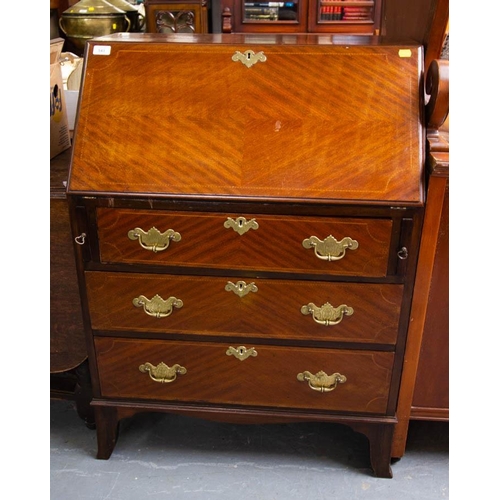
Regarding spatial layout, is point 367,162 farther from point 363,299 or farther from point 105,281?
Result: point 105,281

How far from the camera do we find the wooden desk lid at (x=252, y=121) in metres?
1.51

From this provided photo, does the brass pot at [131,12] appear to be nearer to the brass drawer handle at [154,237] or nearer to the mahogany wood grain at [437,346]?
the brass drawer handle at [154,237]

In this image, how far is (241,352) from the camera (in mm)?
1697

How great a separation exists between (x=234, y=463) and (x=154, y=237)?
842 mm

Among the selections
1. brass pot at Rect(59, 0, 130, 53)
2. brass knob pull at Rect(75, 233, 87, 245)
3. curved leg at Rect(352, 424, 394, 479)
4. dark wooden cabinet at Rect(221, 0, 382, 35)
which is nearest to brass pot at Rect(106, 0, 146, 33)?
brass pot at Rect(59, 0, 130, 53)

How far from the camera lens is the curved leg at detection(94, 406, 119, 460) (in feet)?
6.02

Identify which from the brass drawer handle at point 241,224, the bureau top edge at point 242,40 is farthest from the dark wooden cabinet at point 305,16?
the brass drawer handle at point 241,224

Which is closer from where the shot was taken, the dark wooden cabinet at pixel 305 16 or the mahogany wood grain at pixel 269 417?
the mahogany wood grain at pixel 269 417

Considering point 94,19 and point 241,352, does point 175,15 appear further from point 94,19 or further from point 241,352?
point 241,352

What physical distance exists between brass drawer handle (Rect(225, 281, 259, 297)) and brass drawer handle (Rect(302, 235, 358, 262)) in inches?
7.7

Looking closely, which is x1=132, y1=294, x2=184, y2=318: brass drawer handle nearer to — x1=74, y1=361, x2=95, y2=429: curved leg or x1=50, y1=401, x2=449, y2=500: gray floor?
x1=74, y1=361, x2=95, y2=429: curved leg

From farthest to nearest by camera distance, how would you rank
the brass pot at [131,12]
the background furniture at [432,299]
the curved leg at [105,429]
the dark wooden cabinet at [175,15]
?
1. the dark wooden cabinet at [175,15]
2. the brass pot at [131,12]
3. the curved leg at [105,429]
4. the background furniture at [432,299]

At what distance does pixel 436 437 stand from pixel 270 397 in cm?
68

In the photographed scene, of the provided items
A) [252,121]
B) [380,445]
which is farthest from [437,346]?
[252,121]
